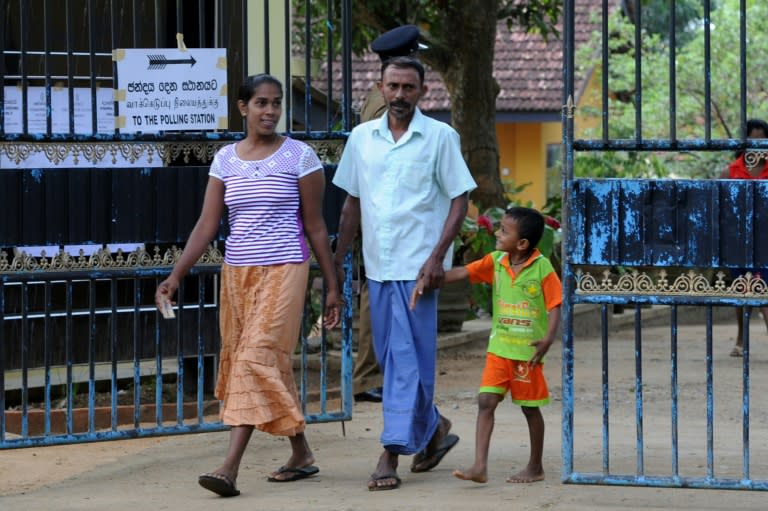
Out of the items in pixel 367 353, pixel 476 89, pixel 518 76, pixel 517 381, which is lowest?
pixel 367 353

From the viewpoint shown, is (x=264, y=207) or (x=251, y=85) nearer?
(x=264, y=207)

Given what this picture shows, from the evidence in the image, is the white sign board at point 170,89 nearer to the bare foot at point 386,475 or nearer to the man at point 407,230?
the man at point 407,230

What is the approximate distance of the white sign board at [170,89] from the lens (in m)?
7.03

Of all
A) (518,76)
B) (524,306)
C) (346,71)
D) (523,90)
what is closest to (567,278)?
(524,306)

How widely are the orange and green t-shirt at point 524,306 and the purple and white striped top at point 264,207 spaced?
91 cm

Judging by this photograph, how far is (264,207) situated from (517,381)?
1340 mm

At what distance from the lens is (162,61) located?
7.08m

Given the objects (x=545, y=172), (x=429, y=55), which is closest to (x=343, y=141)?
(x=429, y=55)

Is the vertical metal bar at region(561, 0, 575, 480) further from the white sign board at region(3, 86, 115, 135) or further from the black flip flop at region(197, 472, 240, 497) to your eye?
the white sign board at region(3, 86, 115, 135)

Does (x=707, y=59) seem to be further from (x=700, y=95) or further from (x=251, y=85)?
(x=700, y=95)

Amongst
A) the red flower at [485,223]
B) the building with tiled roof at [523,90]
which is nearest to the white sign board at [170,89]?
the red flower at [485,223]

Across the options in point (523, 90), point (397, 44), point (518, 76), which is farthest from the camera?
point (518, 76)

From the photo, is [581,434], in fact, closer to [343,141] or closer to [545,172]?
[343,141]

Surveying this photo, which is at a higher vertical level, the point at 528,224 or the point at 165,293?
the point at 528,224
